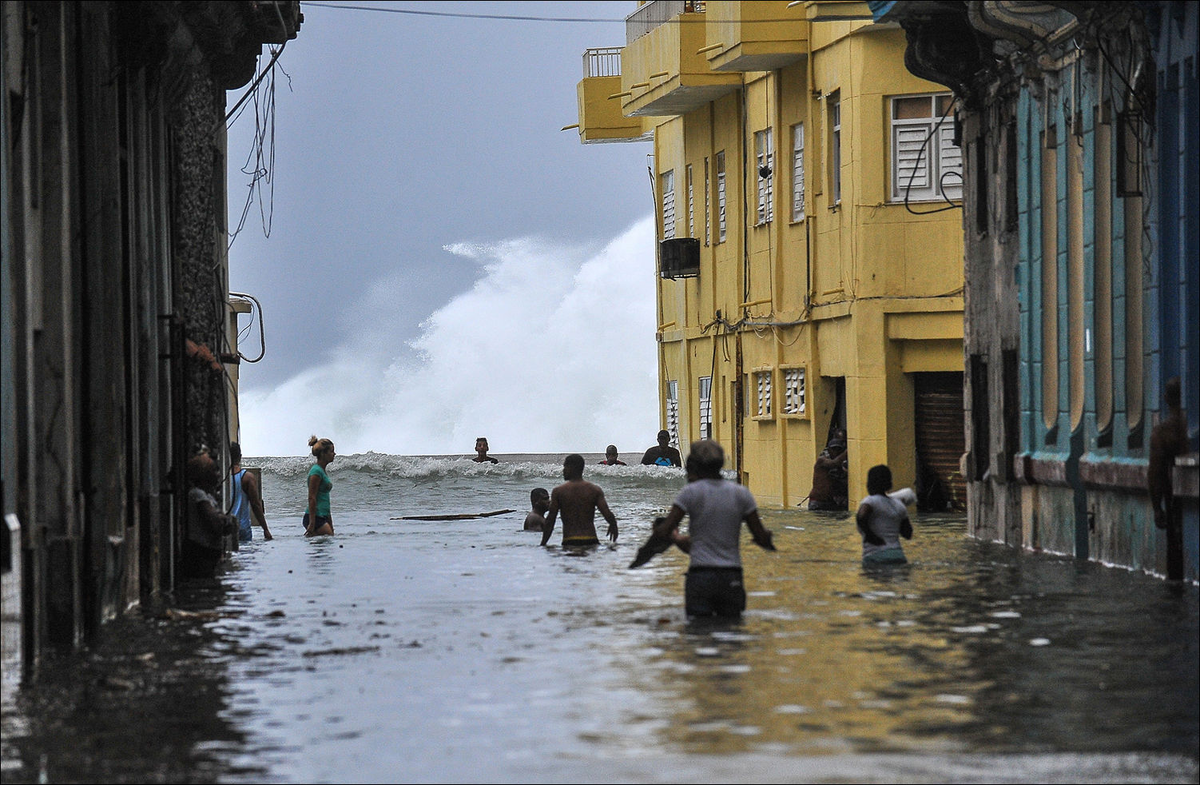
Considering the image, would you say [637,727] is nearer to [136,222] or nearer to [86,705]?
[86,705]

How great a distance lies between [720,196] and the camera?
4294 cm

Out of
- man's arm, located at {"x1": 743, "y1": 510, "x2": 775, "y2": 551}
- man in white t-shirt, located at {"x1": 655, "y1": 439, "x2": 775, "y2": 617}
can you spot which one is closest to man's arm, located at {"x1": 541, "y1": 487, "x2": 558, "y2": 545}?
man in white t-shirt, located at {"x1": 655, "y1": 439, "x2": 775, "y2": 617}

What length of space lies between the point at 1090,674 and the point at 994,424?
15.3 meters

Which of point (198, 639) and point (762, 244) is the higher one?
point (762, 244)

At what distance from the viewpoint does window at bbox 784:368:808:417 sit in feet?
123

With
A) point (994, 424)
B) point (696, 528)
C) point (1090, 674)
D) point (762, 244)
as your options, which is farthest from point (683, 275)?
point (1090, 674)

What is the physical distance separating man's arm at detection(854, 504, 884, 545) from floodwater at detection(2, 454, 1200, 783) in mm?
308

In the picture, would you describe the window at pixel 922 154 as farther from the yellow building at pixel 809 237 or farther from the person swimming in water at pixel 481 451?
the person swimming in water at pixel 481 451

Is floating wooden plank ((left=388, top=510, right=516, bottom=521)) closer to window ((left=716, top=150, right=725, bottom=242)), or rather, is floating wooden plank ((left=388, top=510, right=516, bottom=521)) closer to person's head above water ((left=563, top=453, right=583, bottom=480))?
window ((left=716, top=150, right=725, bottom=242))

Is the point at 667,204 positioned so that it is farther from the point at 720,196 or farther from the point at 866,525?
the point at 866,525

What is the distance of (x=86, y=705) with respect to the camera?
1091 centimetres

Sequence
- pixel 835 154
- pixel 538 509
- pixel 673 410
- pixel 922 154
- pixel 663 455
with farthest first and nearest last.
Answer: pixel 673 410, pixel 663 455, pixel 835 154, pixel 922 154, pixel 538 509

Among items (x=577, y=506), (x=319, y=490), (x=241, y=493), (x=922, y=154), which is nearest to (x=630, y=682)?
(x=577, y=506)

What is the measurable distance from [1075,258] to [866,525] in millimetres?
4733
